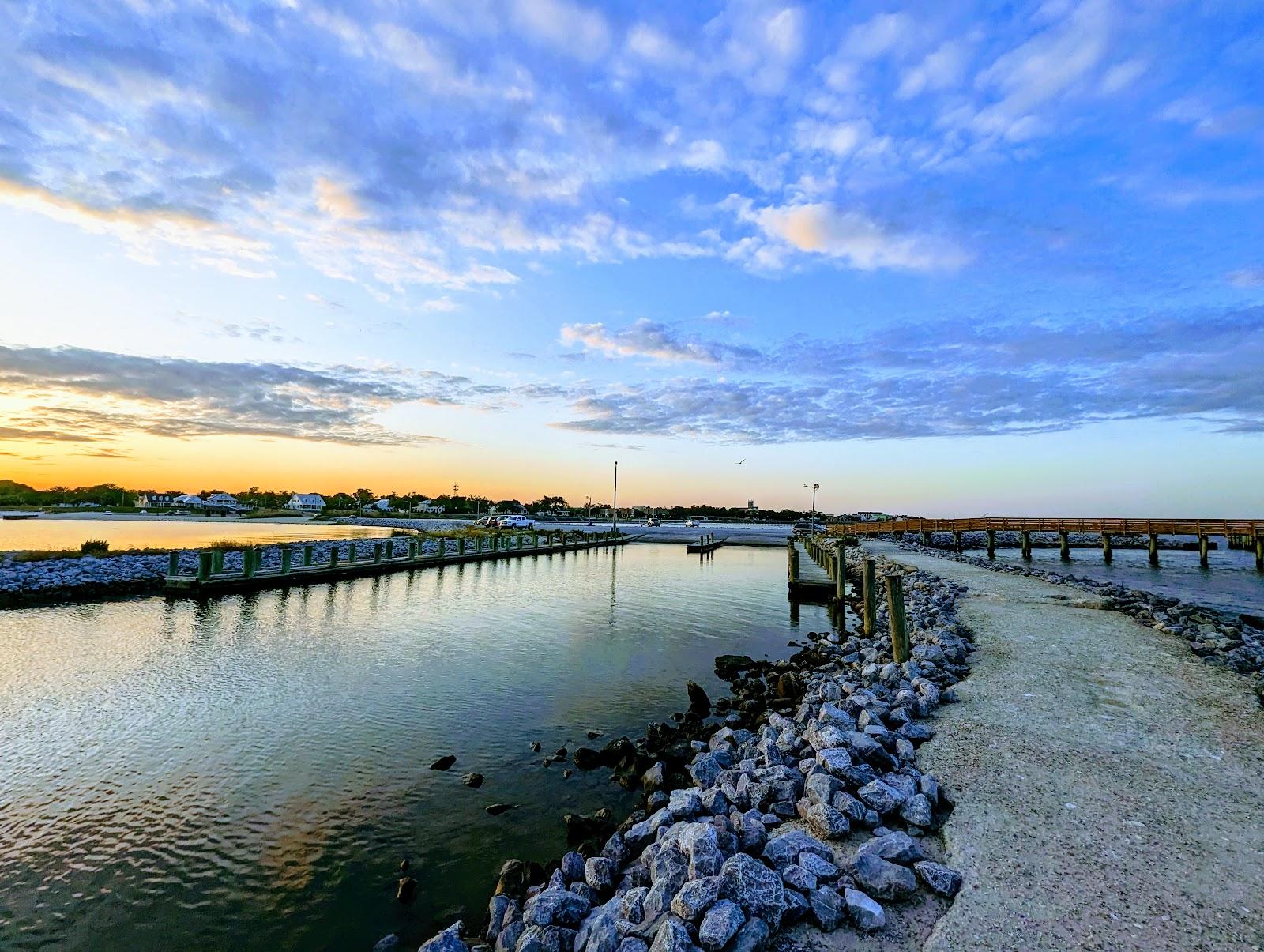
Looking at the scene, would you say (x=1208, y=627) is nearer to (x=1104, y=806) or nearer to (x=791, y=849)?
(x=1104, y=806)

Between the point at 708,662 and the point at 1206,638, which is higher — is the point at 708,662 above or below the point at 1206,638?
below

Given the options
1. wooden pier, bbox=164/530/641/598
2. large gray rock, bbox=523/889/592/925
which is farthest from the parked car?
large gray rock, bbox=523/889/592/925

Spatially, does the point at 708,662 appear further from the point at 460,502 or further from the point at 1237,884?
the point at 460,502

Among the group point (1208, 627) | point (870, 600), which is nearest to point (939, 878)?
point (870, 600)

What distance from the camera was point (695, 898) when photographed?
→ 399cm

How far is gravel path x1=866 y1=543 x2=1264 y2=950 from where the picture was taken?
3775mm

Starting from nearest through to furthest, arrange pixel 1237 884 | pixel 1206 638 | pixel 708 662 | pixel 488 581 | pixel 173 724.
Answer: pixel 1237 884
pixel 173 724
pixel 1206 638
pixel 708 662
pixel 488 581

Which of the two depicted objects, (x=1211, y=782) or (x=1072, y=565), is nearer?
(x=1211, y=782)

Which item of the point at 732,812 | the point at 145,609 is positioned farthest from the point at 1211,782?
the point at 145,609

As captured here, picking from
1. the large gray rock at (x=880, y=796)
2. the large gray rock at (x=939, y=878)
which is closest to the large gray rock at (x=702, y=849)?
the large gray rock at (x=939, y=878)

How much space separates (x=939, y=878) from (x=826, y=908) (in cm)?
88

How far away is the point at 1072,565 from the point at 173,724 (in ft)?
172

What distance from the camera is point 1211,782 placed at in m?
5.74

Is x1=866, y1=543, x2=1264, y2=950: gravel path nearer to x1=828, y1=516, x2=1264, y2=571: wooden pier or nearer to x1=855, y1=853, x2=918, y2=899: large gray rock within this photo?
x1=855, y1=853, x2=918, y2=899: large gray rock
